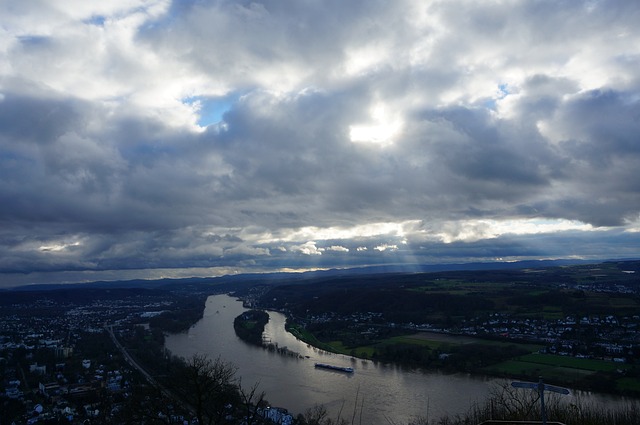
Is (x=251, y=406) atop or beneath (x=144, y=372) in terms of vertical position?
atop

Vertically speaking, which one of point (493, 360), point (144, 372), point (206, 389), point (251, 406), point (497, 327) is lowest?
point (493, 360)

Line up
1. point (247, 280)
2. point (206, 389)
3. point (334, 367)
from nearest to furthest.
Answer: point (206, 389), point (334, 367), point (247, 280)

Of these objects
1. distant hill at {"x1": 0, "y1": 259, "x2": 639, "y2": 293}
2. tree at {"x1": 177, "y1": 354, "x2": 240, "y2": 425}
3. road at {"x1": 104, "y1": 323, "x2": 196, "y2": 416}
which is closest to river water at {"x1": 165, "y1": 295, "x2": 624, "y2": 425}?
road at {"x1": 104, "y1": 323, "x2": 196, "y2": 416}

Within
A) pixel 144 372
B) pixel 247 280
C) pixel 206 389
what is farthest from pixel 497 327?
pixel 247 280

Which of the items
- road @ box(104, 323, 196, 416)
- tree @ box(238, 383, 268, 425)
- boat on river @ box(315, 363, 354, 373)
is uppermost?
tree @ box(238, 383, 268, 425)

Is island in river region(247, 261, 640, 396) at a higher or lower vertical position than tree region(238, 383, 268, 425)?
lower

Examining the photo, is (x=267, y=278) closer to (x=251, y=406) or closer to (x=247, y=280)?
(x=247, y=280)

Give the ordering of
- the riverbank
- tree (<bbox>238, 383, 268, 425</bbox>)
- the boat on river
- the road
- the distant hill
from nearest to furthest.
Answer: tree (<bbox>238, 383, 268, 425</bbox>) < the road < the riverbank < the boat on river < the distant hill

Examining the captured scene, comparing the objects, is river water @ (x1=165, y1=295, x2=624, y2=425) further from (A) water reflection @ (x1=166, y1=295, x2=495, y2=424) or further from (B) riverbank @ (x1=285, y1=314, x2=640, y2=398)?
(B) riverbank @ (x1=285, y1=314, x2=640, y2=398)
